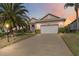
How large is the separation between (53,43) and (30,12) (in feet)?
2.92

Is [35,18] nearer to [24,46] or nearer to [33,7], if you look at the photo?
[33,7]

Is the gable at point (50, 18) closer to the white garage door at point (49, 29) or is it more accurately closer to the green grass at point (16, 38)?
the white garage door at point (49, 29)

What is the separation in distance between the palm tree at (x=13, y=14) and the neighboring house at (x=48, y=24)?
26cm

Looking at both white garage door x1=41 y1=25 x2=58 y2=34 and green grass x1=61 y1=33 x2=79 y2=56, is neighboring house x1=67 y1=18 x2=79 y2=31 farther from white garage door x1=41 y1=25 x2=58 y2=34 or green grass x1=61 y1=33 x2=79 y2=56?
white garage door x1=41 y1=25 x2=58 y2=34

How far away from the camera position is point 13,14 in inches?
244

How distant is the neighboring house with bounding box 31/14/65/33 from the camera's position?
616cm

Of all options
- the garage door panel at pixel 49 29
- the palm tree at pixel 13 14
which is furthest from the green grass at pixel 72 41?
the palm tree at pixel 13 14

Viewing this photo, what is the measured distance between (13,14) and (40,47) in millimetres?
1005

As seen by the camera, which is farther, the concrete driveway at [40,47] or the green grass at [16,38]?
the green grass at [16,38]

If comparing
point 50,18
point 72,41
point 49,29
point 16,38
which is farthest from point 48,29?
point 16,38

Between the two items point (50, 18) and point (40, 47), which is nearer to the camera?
point (40, 47)

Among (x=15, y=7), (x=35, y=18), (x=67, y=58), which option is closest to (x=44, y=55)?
(x=67, y=58)

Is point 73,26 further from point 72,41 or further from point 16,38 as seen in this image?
point 16,38

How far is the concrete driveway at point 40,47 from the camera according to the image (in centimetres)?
591
